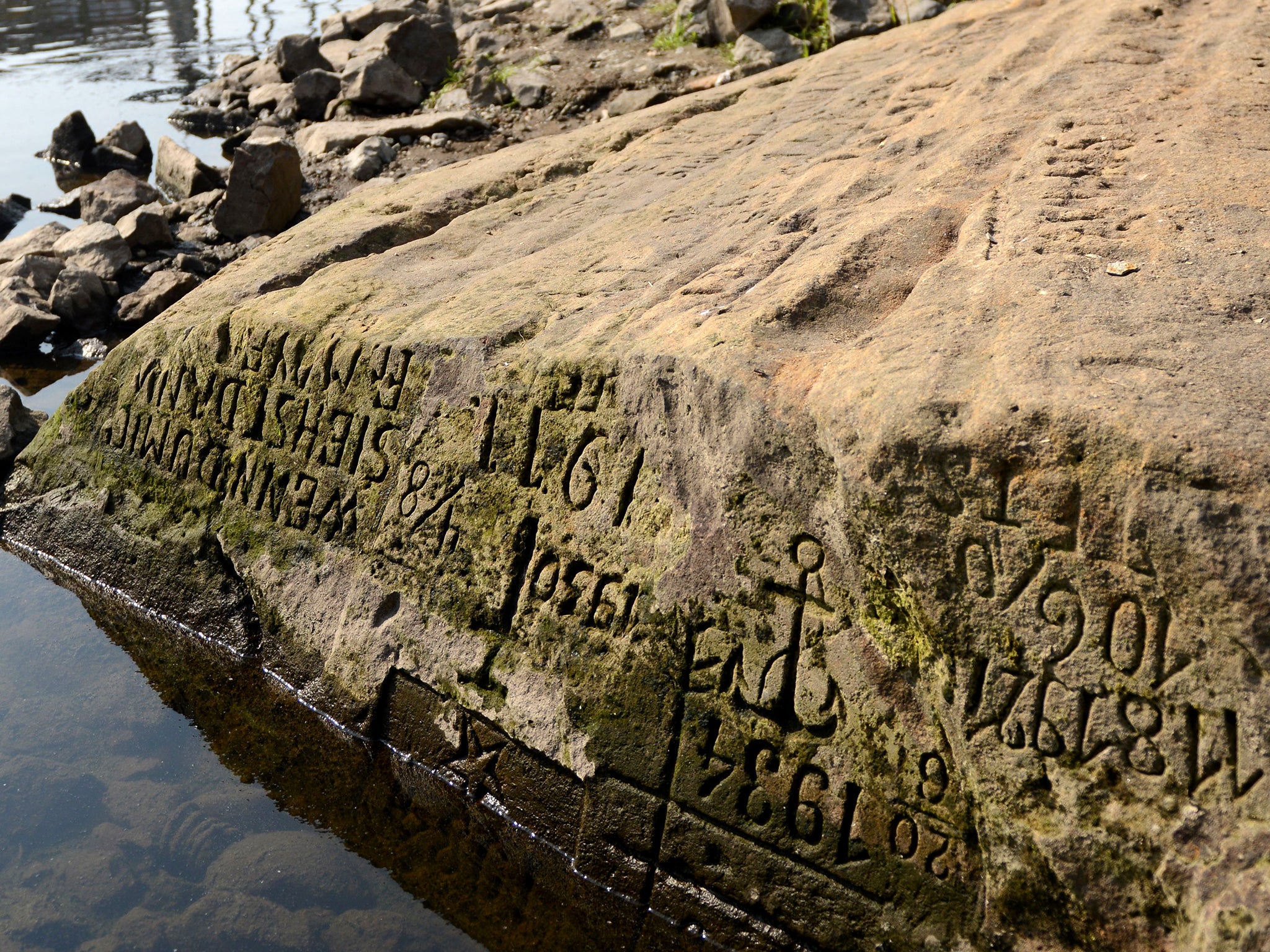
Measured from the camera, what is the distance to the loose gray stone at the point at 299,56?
10.3 meters

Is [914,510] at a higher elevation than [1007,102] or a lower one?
lower

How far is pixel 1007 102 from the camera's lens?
3799 mm

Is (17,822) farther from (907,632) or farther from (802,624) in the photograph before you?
(907,632)

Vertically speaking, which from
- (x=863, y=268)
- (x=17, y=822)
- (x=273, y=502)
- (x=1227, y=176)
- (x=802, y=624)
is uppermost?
(x=1227, y=176)

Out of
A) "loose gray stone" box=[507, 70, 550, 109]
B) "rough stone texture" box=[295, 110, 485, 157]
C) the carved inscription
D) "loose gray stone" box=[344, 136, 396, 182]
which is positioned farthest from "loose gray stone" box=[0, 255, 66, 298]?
the carved inscription

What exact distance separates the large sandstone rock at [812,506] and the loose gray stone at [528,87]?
14.4 ft

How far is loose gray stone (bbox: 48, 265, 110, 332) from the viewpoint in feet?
21.1

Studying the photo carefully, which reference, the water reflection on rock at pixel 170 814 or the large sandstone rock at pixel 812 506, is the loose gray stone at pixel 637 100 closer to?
the large sandstone rock at pixel 812 506

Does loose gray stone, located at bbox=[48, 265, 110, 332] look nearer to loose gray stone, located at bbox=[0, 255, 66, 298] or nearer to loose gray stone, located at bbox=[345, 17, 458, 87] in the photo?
loose gray stone, located at bbox=[0, 255, 66, 298]

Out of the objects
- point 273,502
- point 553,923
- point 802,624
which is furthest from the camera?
point 273,502

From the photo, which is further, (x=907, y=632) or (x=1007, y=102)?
(x=1007, y=102)

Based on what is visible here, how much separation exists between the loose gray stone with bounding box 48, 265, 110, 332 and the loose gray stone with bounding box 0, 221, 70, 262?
2.36ft

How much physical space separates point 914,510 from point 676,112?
367cm

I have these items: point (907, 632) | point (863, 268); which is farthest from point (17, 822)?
point (863, 268)
